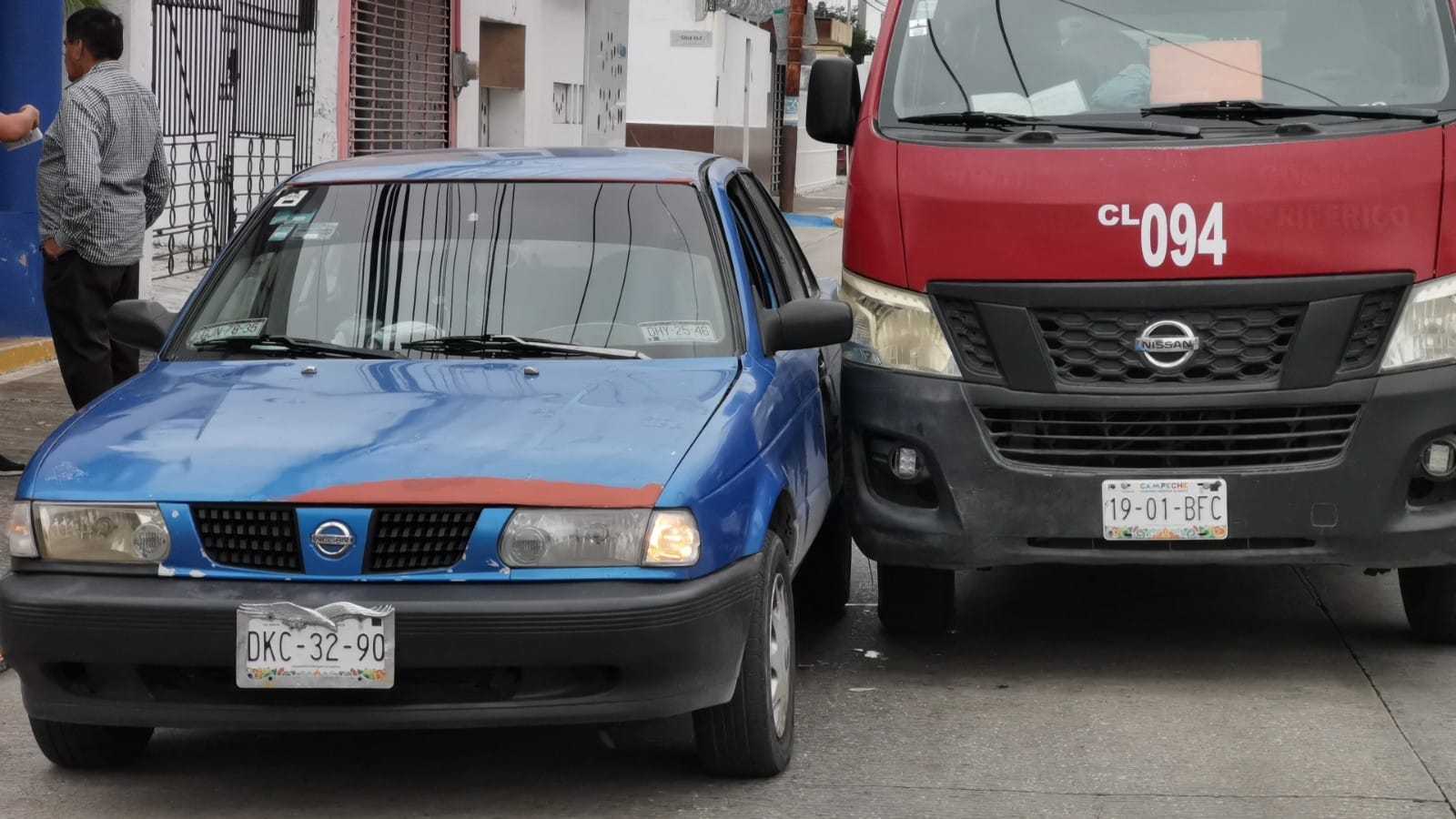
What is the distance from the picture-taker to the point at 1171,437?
5602 millimetres

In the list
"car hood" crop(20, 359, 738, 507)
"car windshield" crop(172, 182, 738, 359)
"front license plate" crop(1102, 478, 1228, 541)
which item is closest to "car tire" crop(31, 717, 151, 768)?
"car hood" crop(20, 359, 738, 507)

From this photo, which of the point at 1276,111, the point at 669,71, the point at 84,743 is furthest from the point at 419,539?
the point at 669,71

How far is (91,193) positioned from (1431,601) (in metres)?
5.29

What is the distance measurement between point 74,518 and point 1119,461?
2.88m

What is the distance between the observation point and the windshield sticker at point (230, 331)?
17.5ft

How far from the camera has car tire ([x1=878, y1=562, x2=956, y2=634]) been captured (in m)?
6.16

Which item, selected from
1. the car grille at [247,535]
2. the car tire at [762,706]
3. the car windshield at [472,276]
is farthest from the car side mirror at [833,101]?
the car grille at [247,535]

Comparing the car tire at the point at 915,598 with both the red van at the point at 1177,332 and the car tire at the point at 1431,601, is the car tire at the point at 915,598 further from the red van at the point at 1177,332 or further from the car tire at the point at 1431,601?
the car tire at the point at 1431,601

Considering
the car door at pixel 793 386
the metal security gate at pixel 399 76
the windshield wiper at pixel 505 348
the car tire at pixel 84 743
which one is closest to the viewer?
the car tire at pixel 84 743

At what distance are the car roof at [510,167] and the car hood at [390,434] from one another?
75 centimetres

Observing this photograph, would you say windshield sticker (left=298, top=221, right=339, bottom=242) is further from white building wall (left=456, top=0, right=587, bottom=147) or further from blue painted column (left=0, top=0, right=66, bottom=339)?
white building wall (left=456, top=0, right=587, bottom=147)

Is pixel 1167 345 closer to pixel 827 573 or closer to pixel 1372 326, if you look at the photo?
pixel 1372 326

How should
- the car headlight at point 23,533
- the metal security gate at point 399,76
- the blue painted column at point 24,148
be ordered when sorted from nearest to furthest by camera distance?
1. the car headlight at point 23,533
2. the blue painted column at point 24,148
3. the metal security gate at point 399,76

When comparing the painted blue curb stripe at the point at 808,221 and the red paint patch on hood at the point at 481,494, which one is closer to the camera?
the red paint patch on hood at the point at 481,494
